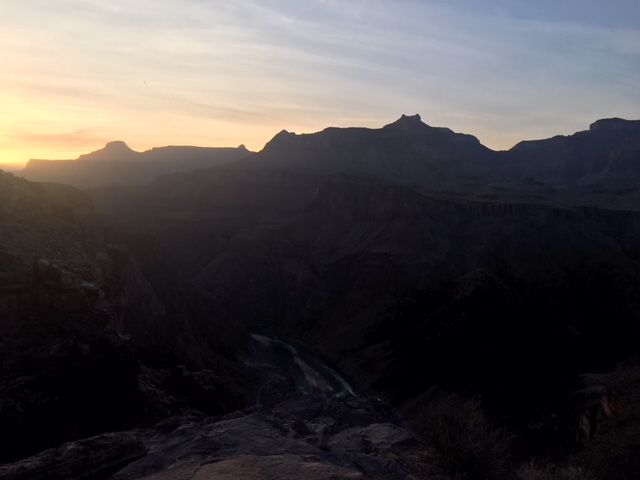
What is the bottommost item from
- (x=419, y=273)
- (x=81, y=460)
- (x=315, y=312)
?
(x=315, y=312)

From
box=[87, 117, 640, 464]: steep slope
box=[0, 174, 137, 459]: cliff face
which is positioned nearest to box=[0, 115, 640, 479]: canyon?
box=[0, 174, 137, 459]: cliff face

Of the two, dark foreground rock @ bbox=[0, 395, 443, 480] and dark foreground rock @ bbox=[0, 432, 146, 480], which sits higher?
dark foreground rock @ bbox=[0, 432, 146, 480]

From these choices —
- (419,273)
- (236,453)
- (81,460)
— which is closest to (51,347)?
(81,460)

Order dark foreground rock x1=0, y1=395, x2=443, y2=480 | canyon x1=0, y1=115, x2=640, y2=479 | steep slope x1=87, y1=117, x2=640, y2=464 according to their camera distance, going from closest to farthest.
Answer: dark foreground rock x1=0, y1=395, x2=443, y2=480, canyon x1=0, y1=115, x2=640, y2=479, steep slope x1=87, y1=117, x2=640, y2=464

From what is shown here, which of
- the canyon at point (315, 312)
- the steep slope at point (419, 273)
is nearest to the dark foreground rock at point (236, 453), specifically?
the canyon at point (315, 312)

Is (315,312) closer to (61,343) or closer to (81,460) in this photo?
(61,343)

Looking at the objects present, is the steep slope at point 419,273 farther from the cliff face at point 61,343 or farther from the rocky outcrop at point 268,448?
the cliff face at point 61,343

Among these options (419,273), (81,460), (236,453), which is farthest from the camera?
(419,273)

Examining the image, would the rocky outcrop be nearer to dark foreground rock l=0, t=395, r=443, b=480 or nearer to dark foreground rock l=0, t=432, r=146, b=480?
dark foreground rock l=0, t=395, r=443, b=480

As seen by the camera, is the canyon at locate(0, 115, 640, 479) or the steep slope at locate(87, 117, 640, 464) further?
the steep slope at locate(87, 117, 640, 464)

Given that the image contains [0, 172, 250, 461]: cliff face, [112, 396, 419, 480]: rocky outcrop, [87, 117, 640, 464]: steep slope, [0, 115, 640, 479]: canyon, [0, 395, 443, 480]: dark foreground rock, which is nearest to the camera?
[0, 395, 443, 480]: dark foreground rock

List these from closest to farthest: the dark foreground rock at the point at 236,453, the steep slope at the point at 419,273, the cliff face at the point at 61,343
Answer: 1. the dark foreground rock at the point at 236,453
2. the cliff face at the point at 61,343
3. the steep slope at the point at 419,273

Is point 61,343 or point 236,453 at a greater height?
point 61,343

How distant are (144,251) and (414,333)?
38.9 meters
